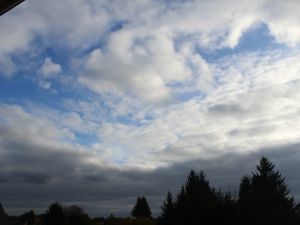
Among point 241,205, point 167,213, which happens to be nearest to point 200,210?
point 241,205

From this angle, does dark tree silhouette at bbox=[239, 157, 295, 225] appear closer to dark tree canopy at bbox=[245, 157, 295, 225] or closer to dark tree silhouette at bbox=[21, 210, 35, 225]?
dark tree canopy at bbox=[245, 157, 295, 225]

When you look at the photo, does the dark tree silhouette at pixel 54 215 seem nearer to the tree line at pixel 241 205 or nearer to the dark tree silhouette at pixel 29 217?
the tree line at pixel 241 205

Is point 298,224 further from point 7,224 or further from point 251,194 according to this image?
point 7,224

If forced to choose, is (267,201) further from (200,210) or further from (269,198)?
(200,210)

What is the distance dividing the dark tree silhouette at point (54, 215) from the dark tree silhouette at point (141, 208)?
37037 millimetres

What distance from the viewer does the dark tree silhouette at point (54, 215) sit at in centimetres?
7712

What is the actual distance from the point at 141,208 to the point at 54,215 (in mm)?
41265

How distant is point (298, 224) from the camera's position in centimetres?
4150

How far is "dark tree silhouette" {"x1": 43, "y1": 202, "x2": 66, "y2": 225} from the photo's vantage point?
77.1 meters

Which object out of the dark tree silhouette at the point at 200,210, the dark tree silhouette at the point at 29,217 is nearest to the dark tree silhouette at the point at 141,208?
the dark tree silhouette at the point at 29,217

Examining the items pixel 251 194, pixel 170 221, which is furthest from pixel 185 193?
pixel 251 194

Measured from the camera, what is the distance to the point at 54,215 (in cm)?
7800

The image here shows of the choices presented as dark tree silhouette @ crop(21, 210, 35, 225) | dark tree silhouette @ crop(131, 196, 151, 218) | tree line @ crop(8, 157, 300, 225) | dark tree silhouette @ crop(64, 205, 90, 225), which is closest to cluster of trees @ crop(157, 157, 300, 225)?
tree line @ crop(8, 157, 300, 225)

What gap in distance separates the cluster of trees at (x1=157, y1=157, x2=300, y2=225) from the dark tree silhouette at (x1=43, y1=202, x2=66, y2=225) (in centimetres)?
3002
